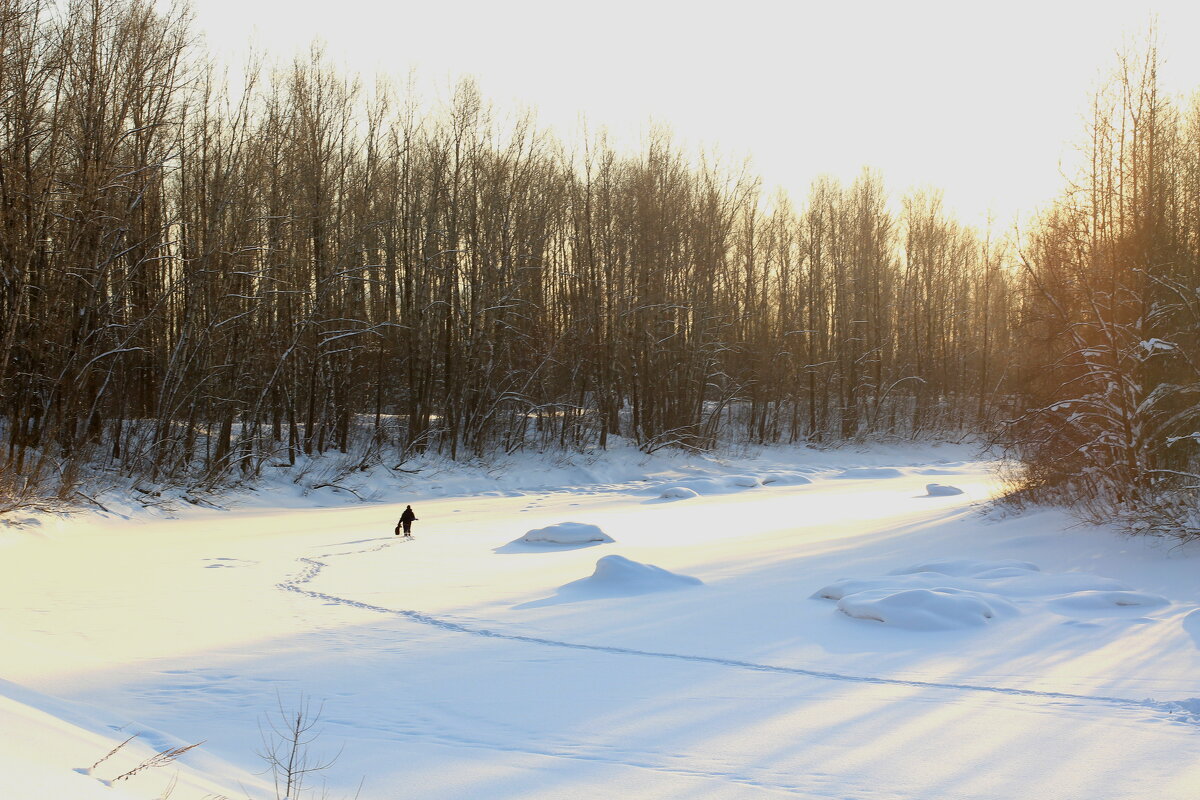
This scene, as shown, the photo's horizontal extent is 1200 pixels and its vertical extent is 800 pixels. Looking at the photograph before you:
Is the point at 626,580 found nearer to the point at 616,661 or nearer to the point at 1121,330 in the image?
the point at 616,661

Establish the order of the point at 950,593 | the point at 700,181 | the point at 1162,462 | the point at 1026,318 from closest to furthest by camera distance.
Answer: the point at 950,593
the point at 1162,462
the point at 1026,318
the point at 700,181

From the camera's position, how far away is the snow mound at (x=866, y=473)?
99.2 ft

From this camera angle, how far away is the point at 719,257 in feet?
117

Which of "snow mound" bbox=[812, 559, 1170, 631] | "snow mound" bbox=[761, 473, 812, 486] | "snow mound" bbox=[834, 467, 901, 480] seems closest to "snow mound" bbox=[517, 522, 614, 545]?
"snow mound" bbox=[812, 559, 1170, 631]

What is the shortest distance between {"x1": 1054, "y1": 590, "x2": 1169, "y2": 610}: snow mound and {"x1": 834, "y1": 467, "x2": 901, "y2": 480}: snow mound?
20.8 metres

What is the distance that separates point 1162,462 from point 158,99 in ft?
72.4

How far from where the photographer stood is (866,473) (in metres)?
31.6

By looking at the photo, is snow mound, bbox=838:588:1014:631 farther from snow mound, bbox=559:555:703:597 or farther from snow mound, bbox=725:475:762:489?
snow mound, bbox=725:475:762:489

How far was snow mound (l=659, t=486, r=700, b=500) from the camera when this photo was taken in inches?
861

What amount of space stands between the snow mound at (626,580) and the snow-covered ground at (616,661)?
0.17 feet

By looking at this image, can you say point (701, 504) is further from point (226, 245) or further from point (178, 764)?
point (178, 764)

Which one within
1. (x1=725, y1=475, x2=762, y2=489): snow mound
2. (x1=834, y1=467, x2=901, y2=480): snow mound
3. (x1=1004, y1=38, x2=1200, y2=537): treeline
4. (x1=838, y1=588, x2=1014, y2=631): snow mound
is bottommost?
(x1=834, y1=467, x2=901, y2=480): snow mound

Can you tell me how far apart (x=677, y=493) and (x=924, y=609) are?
13825 mm

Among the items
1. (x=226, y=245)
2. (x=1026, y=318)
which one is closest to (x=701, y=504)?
(x=1026, y=318)
